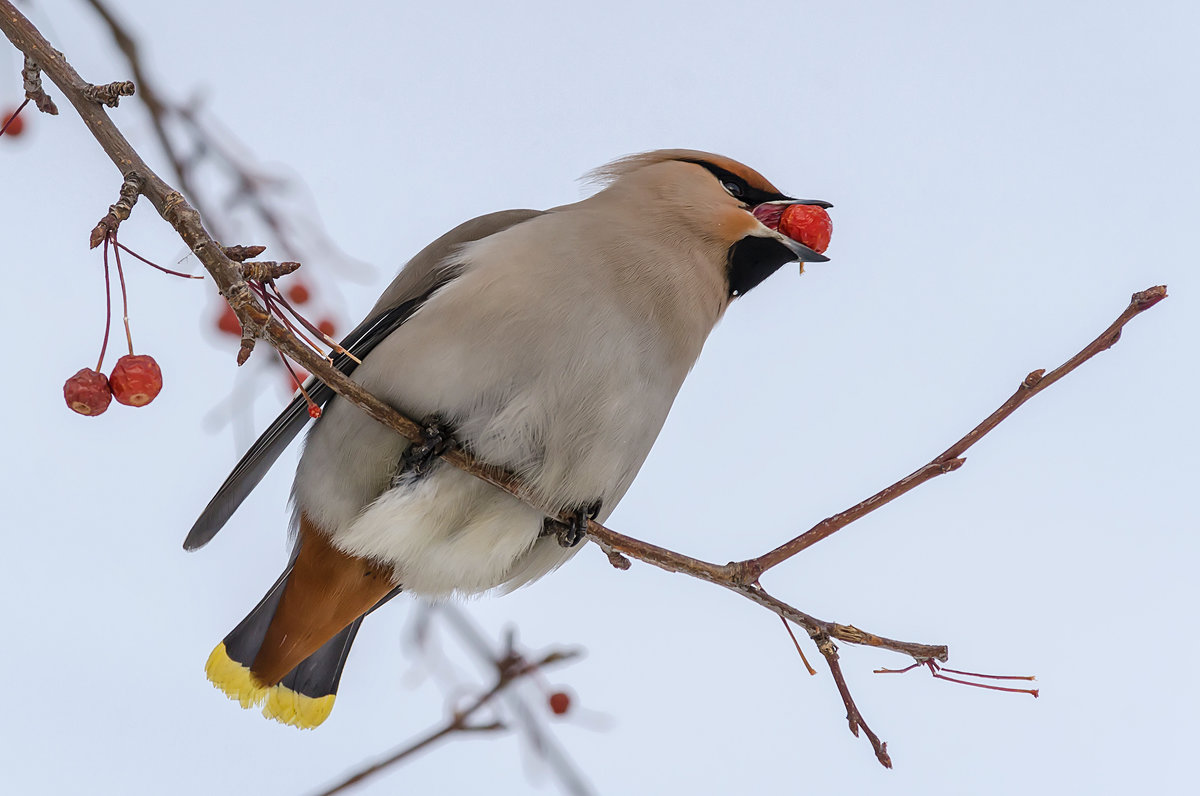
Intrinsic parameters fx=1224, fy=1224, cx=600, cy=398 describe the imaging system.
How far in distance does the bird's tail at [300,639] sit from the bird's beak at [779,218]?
131 centimetres

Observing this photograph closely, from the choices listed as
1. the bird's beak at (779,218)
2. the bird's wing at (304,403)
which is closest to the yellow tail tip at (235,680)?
the bird's wing at (304,403)

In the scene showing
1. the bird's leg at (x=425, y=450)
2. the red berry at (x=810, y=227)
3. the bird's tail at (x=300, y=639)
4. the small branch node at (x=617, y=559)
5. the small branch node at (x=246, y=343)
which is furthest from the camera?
the red berry at (x=810, y=227)

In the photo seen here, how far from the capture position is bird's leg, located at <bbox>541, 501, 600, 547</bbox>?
2854 millimetres

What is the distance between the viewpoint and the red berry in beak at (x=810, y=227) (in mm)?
3096

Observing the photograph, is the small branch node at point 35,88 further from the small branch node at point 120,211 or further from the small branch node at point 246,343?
the small branch node at point 246,343

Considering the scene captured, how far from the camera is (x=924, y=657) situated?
205 cm

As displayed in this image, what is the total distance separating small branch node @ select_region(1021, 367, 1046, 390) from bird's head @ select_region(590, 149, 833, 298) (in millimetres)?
1204

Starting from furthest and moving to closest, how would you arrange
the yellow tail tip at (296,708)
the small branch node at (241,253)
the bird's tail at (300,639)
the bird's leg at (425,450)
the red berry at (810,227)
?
the yellow tail tip at (296,708), the red berry at (810,227), the bird's tail at (300,639), the bird's leg at (425,450), the small branch node at (241,253)

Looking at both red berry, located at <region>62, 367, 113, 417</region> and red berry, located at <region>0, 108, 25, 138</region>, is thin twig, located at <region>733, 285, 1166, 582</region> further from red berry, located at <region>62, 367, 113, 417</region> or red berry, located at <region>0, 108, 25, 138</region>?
red berry, located at <region>0, 108, 25, 138</region>

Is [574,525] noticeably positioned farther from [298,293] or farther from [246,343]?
[246,343]

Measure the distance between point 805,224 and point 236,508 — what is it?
5.15 ft

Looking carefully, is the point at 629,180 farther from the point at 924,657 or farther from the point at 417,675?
the point at 924,657

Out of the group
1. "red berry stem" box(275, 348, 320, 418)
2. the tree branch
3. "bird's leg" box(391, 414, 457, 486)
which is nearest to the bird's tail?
"bird's leg" box(391, 414, 457, 486)

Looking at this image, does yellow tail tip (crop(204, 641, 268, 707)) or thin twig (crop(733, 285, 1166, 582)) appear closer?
thin twig (crop(733, 285, 1166, 582))
